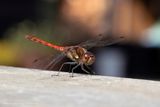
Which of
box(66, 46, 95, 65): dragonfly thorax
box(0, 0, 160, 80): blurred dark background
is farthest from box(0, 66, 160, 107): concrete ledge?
box(0, 0, 160, 80): blurred dark background

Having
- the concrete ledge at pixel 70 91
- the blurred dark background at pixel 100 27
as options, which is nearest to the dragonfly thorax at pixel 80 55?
the concrete ledge at pixel 70 91

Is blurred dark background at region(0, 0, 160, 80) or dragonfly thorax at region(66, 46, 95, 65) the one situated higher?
blurred dark background at region(0, 0, 160, 80)

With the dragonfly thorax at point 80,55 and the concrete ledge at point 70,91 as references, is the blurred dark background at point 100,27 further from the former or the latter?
the concrete ledge at point 70,91

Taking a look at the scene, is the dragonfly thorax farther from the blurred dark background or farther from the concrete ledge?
the blurred dark background

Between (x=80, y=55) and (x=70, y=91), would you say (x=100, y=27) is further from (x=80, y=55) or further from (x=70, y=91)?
(x=70, y=91)

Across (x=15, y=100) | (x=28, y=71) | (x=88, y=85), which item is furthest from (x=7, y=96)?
(x=28, y=71)
